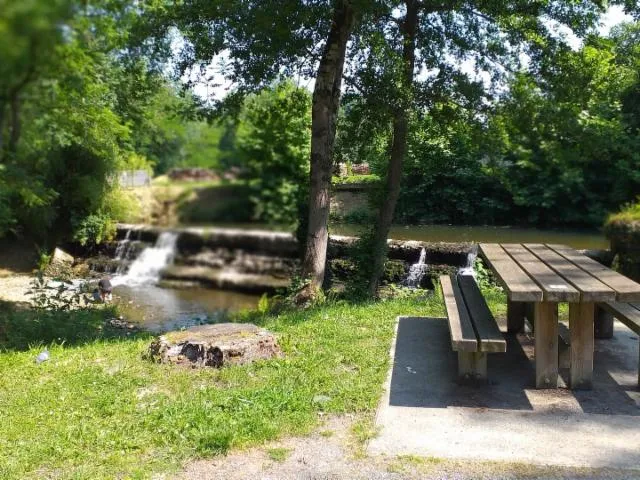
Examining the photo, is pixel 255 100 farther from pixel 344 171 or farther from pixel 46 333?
pixel 46 333

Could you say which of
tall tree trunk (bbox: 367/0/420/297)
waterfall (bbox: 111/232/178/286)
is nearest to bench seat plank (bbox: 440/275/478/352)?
tall tree trunk (bbox: 367/0/420/297)

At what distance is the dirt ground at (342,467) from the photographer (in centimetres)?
327

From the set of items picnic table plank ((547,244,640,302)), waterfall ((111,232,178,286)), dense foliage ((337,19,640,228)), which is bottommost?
waterfall ((111,232,178,286))

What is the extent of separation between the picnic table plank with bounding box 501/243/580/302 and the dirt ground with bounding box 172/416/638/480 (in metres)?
1.16

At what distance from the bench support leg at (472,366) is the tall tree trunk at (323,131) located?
11.4ft

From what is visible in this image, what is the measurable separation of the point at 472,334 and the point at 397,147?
4251mm

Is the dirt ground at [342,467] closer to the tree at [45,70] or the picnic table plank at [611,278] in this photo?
the picnic table plank at [611,278]

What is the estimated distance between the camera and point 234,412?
13.4 feet

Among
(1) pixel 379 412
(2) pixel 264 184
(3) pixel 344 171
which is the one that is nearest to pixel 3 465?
(1) pixel 379 412

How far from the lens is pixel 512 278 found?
4.49 meters

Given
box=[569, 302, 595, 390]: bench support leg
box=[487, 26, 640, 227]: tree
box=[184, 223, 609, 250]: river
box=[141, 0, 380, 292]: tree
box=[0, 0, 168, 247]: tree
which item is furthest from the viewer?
box=[184, 223, 609, 250]: river

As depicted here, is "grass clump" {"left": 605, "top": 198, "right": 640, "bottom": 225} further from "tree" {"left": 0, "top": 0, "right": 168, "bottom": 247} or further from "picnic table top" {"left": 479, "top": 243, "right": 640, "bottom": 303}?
"tree" {"left": 0, "top": 0, "right": 168, "bottom": 247}

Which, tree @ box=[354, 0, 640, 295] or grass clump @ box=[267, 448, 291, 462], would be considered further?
tree @ box=[354, 0, 640, 295]

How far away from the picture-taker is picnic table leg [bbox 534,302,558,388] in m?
4.45
